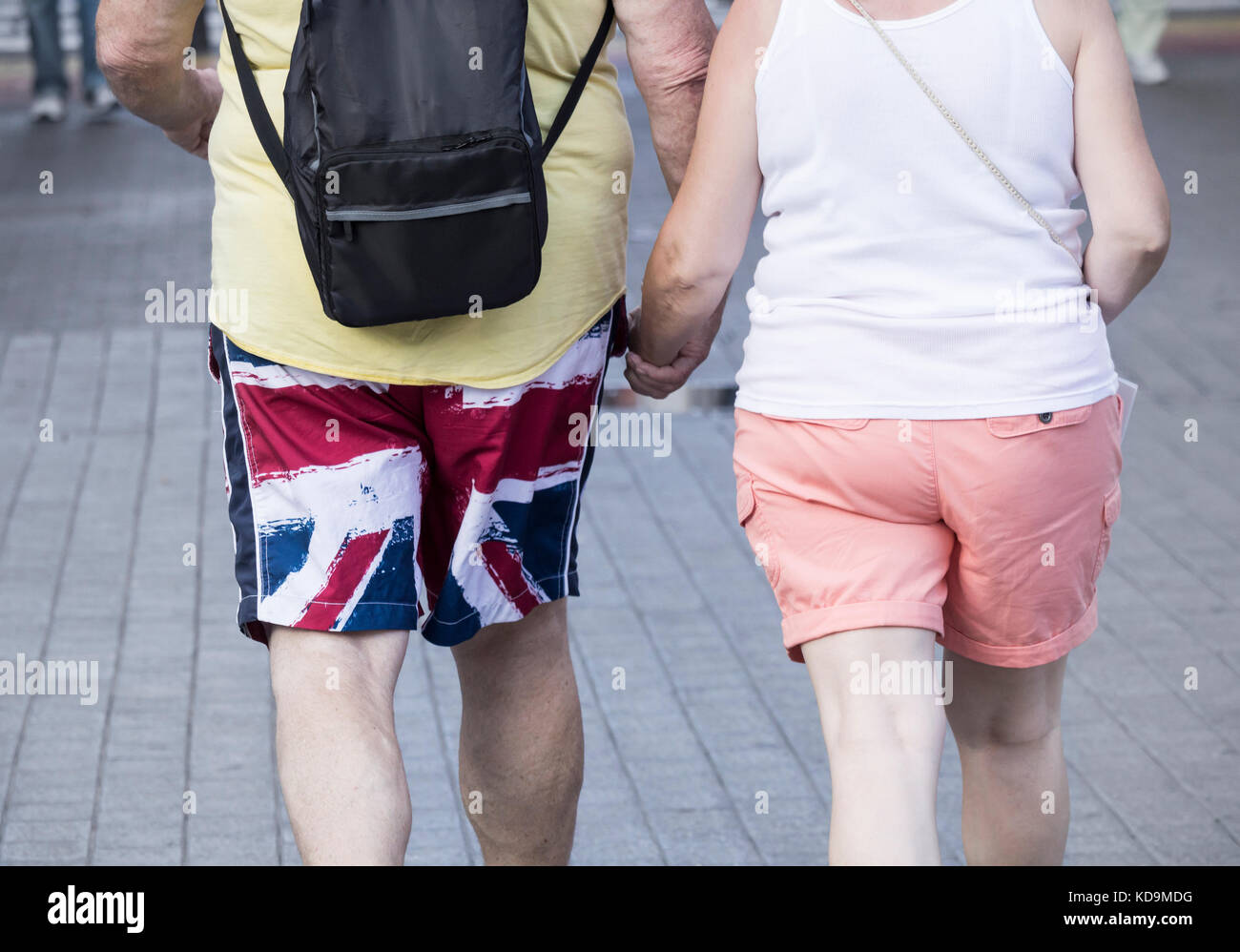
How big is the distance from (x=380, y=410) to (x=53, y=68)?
10105 millimetres

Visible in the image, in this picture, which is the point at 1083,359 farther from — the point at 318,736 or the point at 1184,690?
the point at 1184,690

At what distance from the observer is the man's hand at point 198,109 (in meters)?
2.65

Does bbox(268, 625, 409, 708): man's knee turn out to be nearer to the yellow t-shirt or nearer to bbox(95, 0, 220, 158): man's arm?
the yellow t-shirt

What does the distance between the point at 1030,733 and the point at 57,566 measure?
124 inches

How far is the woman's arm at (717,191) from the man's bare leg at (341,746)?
25.2 inches

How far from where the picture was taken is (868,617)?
7.03ft

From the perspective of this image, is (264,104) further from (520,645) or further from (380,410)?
(520,645)

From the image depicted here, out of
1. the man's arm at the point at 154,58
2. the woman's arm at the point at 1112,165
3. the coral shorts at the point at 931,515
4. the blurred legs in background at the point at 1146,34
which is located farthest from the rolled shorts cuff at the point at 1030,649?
the blurred legs in background at the point at 1146,34

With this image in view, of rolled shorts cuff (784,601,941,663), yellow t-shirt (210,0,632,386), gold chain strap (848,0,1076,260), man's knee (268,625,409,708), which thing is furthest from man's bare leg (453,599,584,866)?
gold chain strap (848,0,1076,260)

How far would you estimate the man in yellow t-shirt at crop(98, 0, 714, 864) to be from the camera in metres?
2.28

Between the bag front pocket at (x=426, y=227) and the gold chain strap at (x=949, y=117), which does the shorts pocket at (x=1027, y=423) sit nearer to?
the gold chain strap at (x=949, y=117)

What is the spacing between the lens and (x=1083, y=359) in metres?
2.18

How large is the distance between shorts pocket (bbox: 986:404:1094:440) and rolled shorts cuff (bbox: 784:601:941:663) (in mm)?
246
